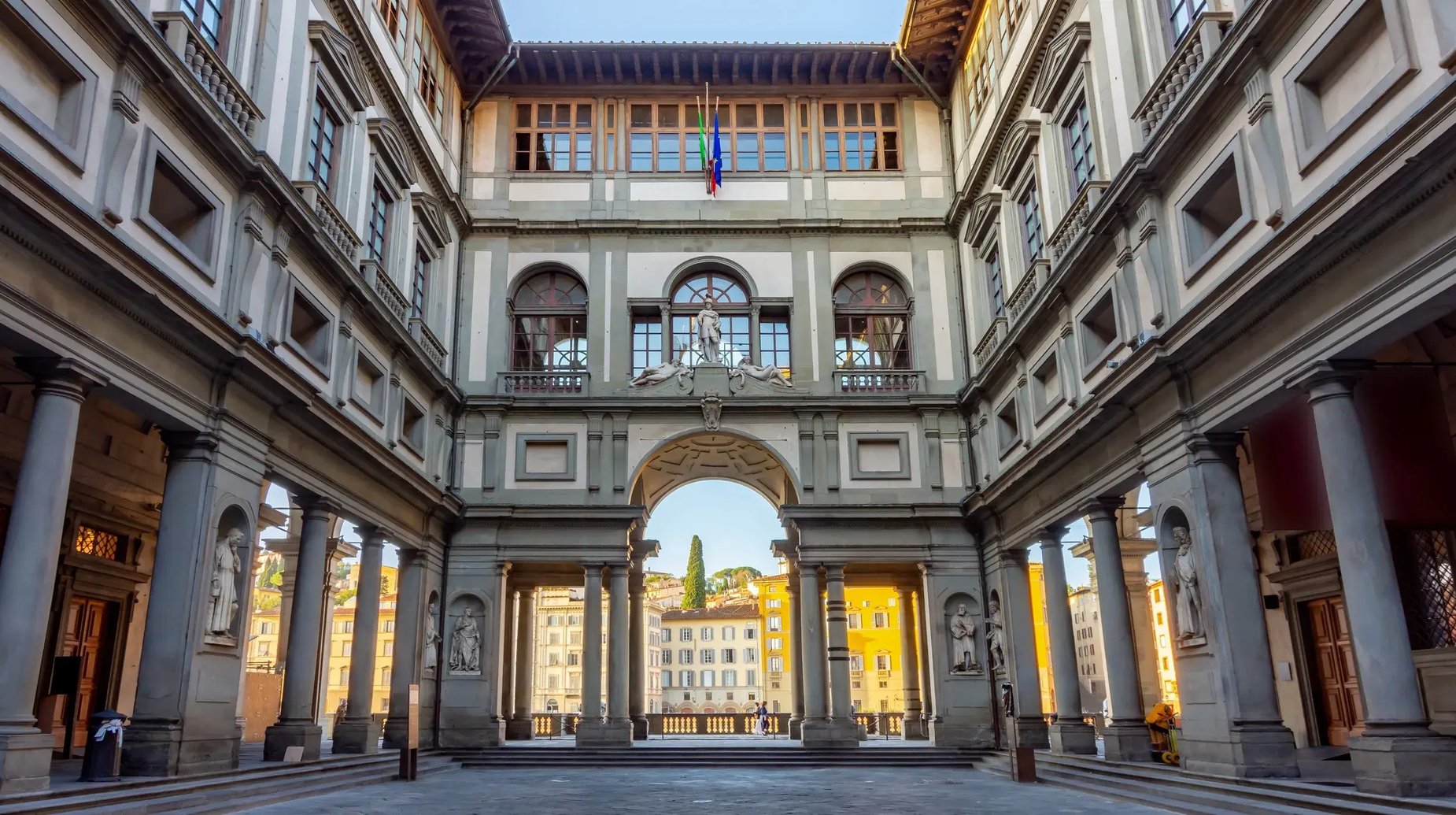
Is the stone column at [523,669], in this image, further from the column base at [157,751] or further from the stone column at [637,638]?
the column base at [157,751]

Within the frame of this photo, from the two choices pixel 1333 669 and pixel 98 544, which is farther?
pixel 98 544

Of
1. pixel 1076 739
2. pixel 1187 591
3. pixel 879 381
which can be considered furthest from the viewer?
pixel 879 381

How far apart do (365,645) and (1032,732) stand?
14344 millimetres

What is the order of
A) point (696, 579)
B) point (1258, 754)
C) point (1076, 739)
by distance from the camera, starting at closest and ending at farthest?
point (1258, 754) → point (1076, 739) → point (696, 579)

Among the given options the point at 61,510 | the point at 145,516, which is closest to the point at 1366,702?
the point at 61,510

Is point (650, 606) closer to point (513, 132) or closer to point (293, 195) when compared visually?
point (513, 132)

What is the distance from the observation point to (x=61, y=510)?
11477 mm

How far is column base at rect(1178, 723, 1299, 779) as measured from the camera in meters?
13.1

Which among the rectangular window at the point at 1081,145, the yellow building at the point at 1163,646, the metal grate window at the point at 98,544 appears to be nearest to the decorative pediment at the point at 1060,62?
the rectangular window at the point at 1081,145

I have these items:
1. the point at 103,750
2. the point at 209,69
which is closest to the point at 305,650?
the point at 103,750

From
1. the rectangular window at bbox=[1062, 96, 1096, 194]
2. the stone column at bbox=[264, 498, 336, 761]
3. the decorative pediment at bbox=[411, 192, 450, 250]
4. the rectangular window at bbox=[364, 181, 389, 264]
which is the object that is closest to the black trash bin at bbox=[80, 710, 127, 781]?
the stone column at bbox=[264, 498, 336, 761]

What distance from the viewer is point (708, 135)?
98.3ft

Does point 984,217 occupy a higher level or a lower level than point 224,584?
higher

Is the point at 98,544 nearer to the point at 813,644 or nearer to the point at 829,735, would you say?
the point at 813,644
